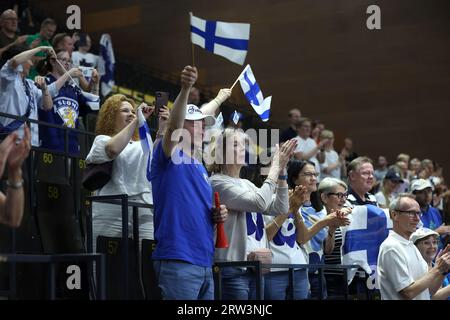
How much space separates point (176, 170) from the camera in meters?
4.00

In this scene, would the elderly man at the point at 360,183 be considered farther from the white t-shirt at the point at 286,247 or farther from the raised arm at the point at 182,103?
the raised arm at the point at 182,103

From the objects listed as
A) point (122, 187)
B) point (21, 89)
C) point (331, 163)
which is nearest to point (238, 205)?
point (122, 187)

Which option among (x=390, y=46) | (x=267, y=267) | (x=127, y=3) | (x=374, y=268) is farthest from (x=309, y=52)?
(x=267, y=267)

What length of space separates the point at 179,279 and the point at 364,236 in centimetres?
204

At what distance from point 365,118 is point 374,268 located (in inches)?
365

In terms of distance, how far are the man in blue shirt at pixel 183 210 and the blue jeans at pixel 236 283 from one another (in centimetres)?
30

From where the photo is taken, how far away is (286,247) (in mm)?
4996

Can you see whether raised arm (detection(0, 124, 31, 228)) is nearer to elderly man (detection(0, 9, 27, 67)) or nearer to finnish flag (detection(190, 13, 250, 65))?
finnish flag (detection(190, 13, 250, 65))

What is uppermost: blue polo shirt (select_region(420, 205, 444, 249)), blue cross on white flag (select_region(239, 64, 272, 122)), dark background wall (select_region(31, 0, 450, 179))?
dark background wall (select_region(31, 0, 450, 179))

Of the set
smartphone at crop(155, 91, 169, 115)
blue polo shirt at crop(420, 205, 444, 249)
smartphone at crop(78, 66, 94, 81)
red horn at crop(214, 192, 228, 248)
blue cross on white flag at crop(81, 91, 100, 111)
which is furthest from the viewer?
blue polo shirt at crop(420, 205, 444, 249)

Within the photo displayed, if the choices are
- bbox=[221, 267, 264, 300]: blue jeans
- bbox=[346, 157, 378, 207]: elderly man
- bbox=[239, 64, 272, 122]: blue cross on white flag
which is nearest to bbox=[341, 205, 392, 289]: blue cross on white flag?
bbox=[346, 157, 378, 207]: elderly man

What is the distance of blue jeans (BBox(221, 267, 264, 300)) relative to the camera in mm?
4242

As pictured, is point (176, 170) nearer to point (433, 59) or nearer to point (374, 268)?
point (374, 268)

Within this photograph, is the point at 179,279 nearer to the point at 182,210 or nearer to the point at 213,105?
the point at 182,210
